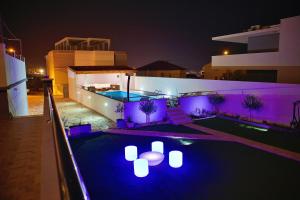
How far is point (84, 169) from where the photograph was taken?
7.04 metres

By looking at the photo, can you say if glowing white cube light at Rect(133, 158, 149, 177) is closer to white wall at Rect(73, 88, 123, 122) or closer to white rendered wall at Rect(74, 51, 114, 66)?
white wall at Rect(73, 88, 123, 122)

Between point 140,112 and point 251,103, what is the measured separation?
20.9 feet

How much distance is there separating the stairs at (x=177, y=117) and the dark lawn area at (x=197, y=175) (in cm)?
349

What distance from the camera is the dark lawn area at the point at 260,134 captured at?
9.16 m

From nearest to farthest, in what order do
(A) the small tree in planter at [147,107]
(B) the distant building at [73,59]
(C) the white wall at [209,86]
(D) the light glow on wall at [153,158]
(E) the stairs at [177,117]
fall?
1. (D) the light glow on wall at [153,158]
2. (C) the white wall at [209,86]
3. (E) the stairs at [177,117]
4. (A) the small tree in planter at [147,107]
5. (B) the distant building at [73,59]

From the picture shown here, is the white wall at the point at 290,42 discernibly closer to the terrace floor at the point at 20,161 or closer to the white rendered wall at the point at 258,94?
the white rendered wall at the point at 258,94

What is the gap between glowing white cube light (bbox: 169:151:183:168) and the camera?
278 inches

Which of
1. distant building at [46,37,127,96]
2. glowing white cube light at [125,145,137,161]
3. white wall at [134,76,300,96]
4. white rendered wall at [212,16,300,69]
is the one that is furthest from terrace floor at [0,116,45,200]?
distant building at [46,37,127,96]

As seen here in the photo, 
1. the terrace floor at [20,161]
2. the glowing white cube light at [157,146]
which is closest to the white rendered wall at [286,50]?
the glowing white cube light at [157,146]

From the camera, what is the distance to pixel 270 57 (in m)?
16.0

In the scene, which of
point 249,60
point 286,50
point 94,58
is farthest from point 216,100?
point 94,58

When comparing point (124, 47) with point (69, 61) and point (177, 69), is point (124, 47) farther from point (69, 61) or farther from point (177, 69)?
point (177, 69)

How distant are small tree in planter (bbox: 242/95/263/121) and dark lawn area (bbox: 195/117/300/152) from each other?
1.45 meters

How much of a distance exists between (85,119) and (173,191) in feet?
38.7
